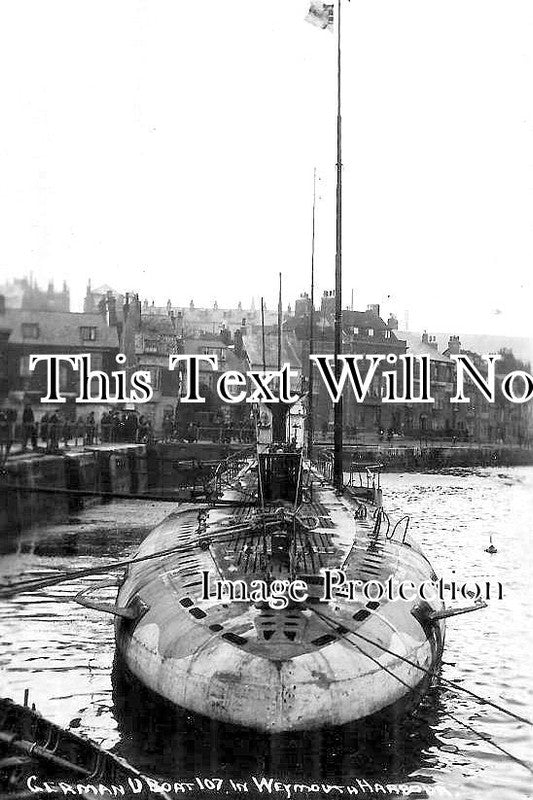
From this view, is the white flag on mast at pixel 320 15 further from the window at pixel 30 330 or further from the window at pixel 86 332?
the window at pixel 86 332

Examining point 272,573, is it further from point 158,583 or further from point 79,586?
point 79,586

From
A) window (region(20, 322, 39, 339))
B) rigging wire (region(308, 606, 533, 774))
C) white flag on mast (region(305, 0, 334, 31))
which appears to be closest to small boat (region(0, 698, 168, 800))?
rigging wire (region(308, 606, 533, 774))

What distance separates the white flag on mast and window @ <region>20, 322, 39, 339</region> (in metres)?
11.0

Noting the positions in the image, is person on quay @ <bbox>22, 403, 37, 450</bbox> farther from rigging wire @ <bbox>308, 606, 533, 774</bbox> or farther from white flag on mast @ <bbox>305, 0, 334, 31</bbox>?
rigging wire @ <bbox>308, 606, 533, 774</bbox>

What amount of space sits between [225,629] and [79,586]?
10450 millimetres

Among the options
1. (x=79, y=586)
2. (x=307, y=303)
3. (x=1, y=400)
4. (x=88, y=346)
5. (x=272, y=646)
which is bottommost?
(x=79, y=586)

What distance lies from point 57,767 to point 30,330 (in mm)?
16072

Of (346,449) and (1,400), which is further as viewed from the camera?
(346,449)

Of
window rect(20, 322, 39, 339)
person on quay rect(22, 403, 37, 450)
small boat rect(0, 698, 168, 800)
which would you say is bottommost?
small boat rect(0, 698, 168, 800)

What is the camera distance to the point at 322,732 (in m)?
7.91

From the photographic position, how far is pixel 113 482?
31422 millimetres

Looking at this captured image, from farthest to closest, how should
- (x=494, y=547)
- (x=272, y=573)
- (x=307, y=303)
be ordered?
(x=307, y=303)
(x=494, y=547)
(x=272, y=573)

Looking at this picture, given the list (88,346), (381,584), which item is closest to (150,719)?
(381,584)

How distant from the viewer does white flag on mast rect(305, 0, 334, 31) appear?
13242mm
